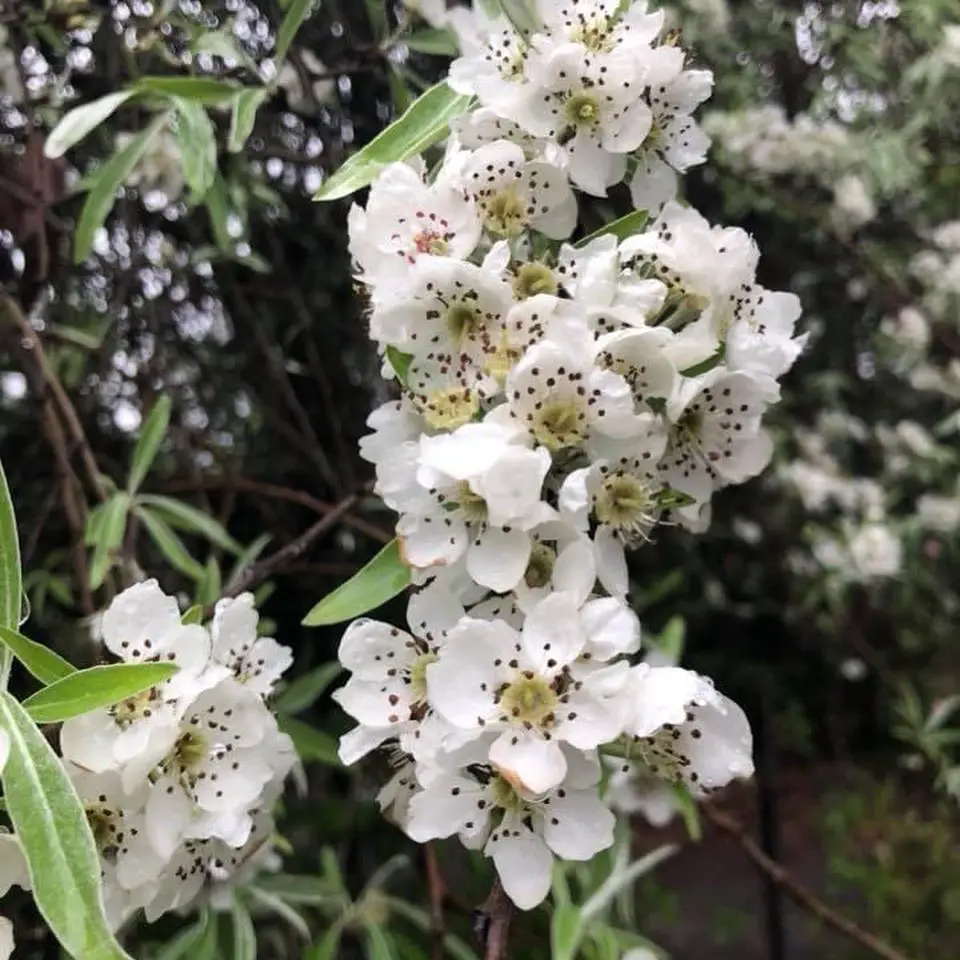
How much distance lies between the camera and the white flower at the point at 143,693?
63cm

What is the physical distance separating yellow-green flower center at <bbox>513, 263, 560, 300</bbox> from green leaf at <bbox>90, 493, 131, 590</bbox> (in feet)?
1.87

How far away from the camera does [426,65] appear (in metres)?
1.31

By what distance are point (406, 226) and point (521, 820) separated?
0.35 meters

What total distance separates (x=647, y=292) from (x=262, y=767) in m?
0.38

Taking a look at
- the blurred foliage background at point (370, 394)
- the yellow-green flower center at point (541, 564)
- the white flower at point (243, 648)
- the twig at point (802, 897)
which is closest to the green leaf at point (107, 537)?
the blurred foliage background at point (370, 394)

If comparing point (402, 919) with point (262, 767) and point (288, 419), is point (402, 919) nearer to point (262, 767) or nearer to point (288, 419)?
Answer: point (288, 419)

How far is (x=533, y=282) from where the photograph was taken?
0.65m

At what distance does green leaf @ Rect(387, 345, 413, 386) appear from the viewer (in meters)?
0.67

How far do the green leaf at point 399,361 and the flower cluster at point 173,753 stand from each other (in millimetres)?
182

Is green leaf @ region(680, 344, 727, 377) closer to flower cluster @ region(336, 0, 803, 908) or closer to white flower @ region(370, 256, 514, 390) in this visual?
flower cluster @ region(336, 0, 803, 908)

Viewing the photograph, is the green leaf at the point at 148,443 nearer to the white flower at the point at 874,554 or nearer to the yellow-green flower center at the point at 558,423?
the yellow-green flower center at the point at 558,423

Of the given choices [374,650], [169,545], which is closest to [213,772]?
[374,650]

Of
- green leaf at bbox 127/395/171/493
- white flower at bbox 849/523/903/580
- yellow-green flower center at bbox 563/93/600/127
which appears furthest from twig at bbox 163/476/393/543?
white flower at bbox 849/523/903/580

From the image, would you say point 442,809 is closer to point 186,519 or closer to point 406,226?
point 406,226
